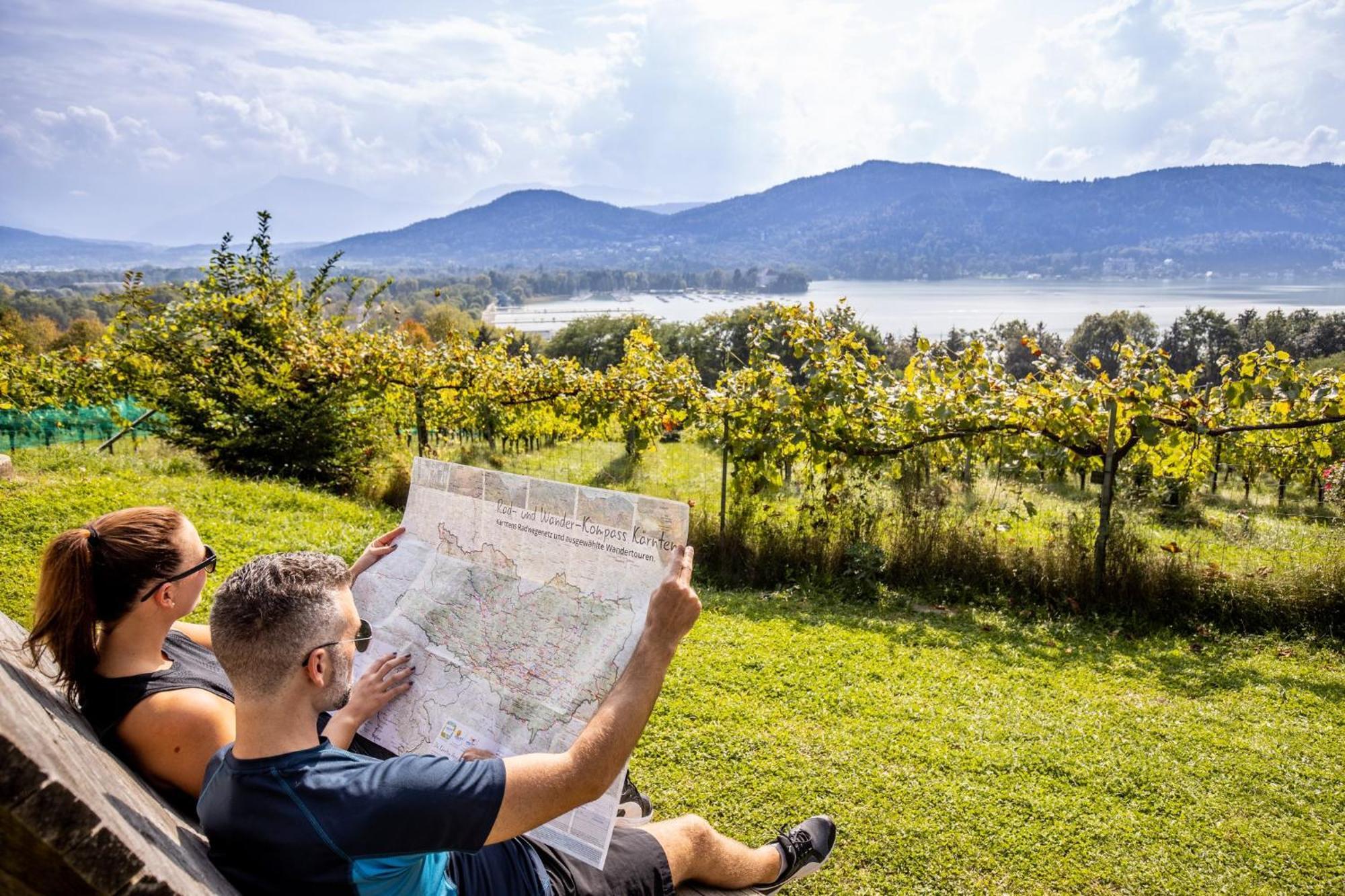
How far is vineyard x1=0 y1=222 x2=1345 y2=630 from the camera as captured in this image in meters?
6.19

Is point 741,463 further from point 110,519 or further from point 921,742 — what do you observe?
point 110,519

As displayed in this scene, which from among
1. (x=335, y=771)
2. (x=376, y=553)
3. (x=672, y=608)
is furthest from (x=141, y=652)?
(x=672, y=608)

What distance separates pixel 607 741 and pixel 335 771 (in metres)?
0.51

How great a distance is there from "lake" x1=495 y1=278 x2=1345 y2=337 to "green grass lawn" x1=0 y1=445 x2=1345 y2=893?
73.5 metres

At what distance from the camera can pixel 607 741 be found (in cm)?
149

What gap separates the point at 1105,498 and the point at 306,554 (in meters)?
6.50

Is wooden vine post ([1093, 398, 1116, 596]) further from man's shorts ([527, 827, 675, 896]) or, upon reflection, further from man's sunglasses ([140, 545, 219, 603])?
man's sunglasses ([140, 545, 219, 603])

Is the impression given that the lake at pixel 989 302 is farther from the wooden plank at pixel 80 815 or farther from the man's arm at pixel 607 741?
the wooden plank at pixel 80 815

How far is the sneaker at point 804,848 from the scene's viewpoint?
8.80 feet

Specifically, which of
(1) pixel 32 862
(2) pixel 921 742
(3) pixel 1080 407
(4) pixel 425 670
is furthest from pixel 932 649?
(1) pixel 32 862

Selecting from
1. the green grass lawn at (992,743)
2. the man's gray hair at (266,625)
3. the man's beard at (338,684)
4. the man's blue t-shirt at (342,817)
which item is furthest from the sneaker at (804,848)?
the man's gray hair at (266,625)

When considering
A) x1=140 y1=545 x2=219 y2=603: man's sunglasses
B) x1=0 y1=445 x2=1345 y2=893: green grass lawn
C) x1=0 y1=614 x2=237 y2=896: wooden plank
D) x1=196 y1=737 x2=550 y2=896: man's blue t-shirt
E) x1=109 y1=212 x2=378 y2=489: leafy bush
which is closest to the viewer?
x1=0 y1=614 x2=237 y2=896: wooden plank

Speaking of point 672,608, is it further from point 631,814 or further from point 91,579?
point 91,579

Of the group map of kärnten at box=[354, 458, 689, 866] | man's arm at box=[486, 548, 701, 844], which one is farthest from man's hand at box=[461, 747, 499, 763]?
man's arm at box=[486, 548, 701, 844]
